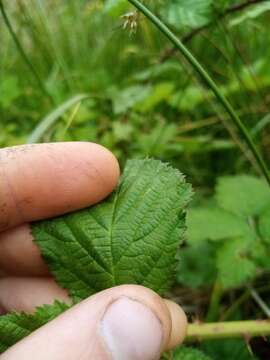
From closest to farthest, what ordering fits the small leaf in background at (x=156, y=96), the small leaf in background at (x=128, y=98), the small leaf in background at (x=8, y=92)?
the small leaf in background at (x=128, y=98) < the small leaf in background at (x=156, y=96) < the small leaf in background at (x=8, y=92)

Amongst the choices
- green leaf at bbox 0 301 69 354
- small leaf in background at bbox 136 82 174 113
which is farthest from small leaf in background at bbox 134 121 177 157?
green leaf at bbox 0 301 69 354

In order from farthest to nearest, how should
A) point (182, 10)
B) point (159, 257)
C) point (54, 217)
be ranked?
point (182, 10) → point (54, 217) → point (159, 257)

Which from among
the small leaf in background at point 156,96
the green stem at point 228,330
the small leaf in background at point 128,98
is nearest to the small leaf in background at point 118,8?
the small leaf in background at point 128,98

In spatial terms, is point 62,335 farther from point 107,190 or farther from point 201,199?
point 201,199

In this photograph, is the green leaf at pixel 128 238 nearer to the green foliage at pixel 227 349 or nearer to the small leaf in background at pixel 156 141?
the green foliage at pixel 227 349

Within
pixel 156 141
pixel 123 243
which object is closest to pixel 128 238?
pixel 123 243

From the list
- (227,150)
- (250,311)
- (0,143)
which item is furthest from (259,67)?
(0,143)
